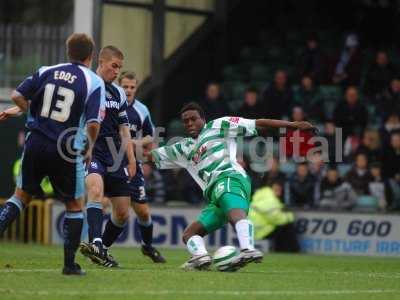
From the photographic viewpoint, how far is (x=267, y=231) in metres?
19.7

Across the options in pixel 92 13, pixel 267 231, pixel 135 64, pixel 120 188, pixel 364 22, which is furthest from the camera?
pixel 364 22

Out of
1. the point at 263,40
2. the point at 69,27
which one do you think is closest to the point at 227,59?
the point at 263,40

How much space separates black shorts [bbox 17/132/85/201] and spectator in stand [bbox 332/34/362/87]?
1374cm

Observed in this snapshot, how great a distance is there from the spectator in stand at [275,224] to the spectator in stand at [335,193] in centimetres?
74

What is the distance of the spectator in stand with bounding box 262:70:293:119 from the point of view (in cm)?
2161

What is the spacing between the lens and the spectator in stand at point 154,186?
20875mm

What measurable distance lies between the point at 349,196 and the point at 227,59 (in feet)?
24.1

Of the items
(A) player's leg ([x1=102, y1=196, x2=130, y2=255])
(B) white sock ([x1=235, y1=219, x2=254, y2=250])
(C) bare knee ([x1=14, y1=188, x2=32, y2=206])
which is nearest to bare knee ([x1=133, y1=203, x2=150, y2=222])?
(A) player's leg ([x1=102, y1=196, x2=130, y2=255])

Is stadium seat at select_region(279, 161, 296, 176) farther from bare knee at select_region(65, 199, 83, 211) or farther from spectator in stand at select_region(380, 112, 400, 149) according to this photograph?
bare knee at select_region(65, 199, 83, 211)

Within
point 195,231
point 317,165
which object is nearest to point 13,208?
point 195,231

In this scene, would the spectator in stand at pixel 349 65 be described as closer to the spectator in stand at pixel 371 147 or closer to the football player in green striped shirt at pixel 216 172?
the spectator in stand at pixel 371 147

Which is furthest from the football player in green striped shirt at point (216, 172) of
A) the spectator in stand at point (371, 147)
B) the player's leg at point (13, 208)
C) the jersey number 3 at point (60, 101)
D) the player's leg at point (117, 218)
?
the spectator in stand at point (371, 147)

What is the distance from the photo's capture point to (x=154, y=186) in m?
21.0

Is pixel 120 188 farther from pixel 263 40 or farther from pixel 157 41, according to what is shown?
pixel 263 40
